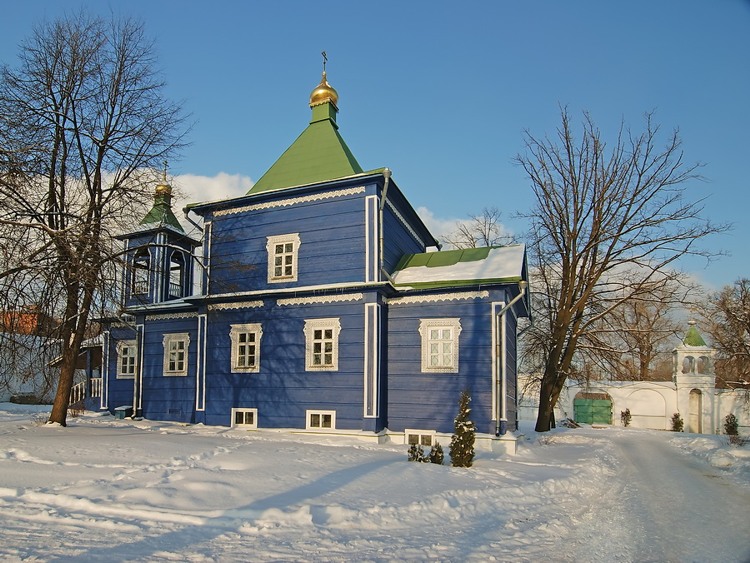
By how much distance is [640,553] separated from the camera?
251 inches

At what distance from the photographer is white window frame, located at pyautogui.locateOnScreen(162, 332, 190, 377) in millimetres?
19125

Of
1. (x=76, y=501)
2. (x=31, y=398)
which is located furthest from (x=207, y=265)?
(x=31, y=398)

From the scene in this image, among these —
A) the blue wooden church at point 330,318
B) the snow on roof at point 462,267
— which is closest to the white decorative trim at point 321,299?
the blue wooden church at point 330,318

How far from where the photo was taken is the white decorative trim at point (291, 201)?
55.1 feet

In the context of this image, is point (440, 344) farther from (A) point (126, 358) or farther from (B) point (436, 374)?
(A) point (126, 358)

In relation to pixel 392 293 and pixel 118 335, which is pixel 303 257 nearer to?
pixel 392 293

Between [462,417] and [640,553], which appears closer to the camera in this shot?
[640,553]

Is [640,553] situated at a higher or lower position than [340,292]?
lower

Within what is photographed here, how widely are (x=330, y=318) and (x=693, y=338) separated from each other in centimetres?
2860

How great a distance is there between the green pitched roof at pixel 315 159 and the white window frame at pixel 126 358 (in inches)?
305

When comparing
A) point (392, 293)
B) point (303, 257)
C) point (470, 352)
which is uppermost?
point (303, 257)

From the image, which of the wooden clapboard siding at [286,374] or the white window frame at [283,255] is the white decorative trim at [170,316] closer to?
the wooden clapboard siding at [286,374]

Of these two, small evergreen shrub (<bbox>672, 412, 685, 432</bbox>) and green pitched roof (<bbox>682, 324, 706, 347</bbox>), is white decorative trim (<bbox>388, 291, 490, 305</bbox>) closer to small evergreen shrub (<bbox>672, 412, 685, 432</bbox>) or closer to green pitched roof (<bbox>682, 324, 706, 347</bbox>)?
small evergreen shrub (<bbox>672, 412, 685, 432</bbox>)

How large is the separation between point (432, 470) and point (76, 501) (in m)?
6.00
